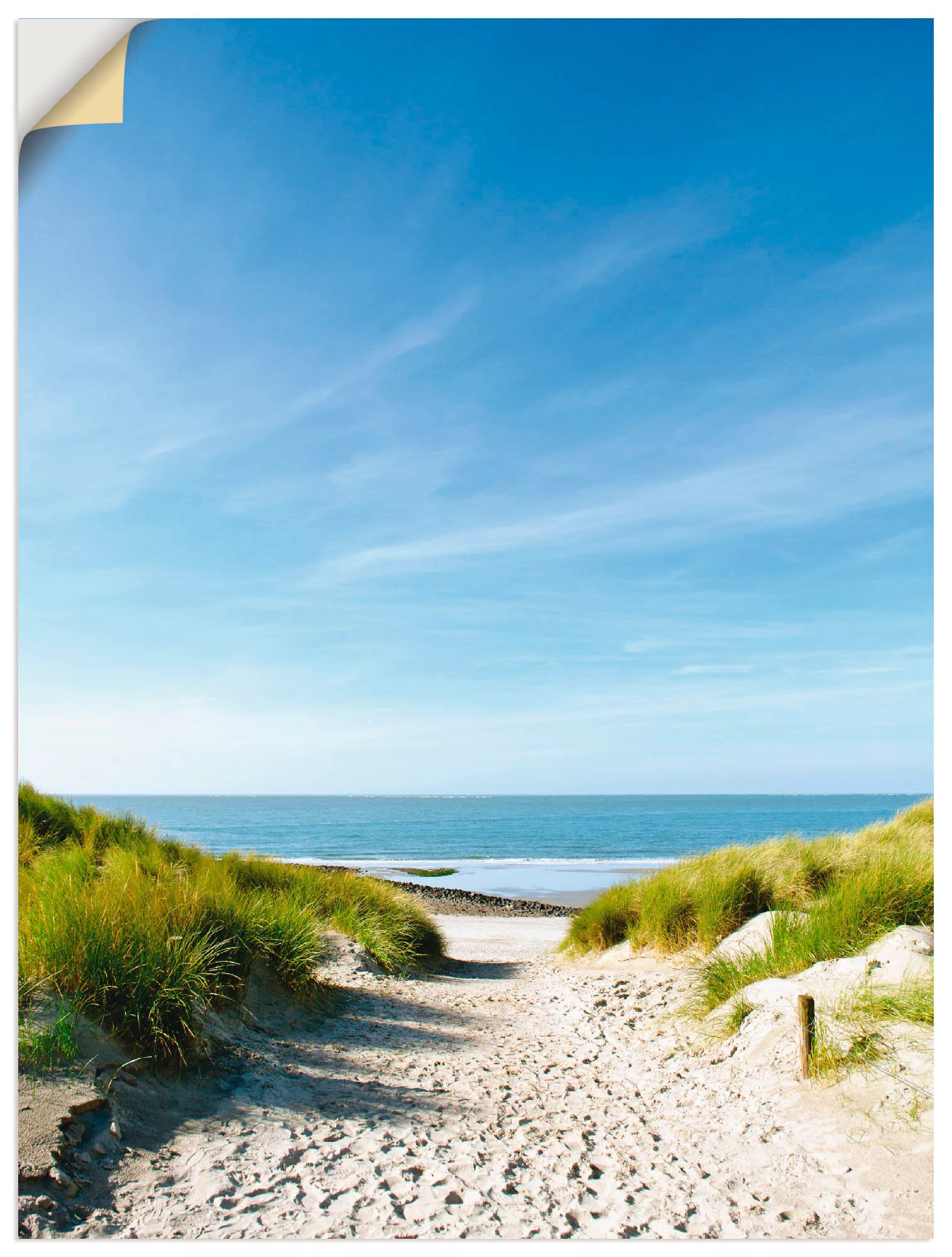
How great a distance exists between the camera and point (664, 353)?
3.56 meters

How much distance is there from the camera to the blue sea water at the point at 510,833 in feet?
77.4

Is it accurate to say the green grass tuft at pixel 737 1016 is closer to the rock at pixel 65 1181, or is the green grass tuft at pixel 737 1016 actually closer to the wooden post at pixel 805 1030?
the wooden post at pixel 805 1030

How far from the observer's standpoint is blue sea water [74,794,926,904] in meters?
23.6

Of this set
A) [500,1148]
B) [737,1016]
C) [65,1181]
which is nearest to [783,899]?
[737,1016]

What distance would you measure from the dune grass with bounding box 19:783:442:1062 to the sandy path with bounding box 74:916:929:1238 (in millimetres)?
401

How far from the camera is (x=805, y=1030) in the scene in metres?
3.15

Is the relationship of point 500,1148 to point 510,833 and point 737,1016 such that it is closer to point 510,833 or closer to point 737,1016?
point 737,1016

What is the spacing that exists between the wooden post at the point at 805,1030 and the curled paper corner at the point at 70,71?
3.86 m

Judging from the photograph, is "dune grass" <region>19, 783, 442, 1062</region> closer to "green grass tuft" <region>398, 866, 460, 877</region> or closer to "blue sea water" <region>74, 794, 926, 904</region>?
"blue sea water" <region>74, 794, 926, 904</region>

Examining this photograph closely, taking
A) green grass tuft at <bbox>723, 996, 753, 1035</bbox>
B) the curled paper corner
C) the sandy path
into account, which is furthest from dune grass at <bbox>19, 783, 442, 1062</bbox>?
the curled paper corner

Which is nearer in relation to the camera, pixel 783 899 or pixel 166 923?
pixel 166 923

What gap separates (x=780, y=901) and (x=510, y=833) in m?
37.2

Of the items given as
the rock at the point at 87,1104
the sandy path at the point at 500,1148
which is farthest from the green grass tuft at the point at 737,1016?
the rock at the point at 87,1104

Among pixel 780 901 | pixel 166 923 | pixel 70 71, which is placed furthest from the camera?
pixel 780 901
